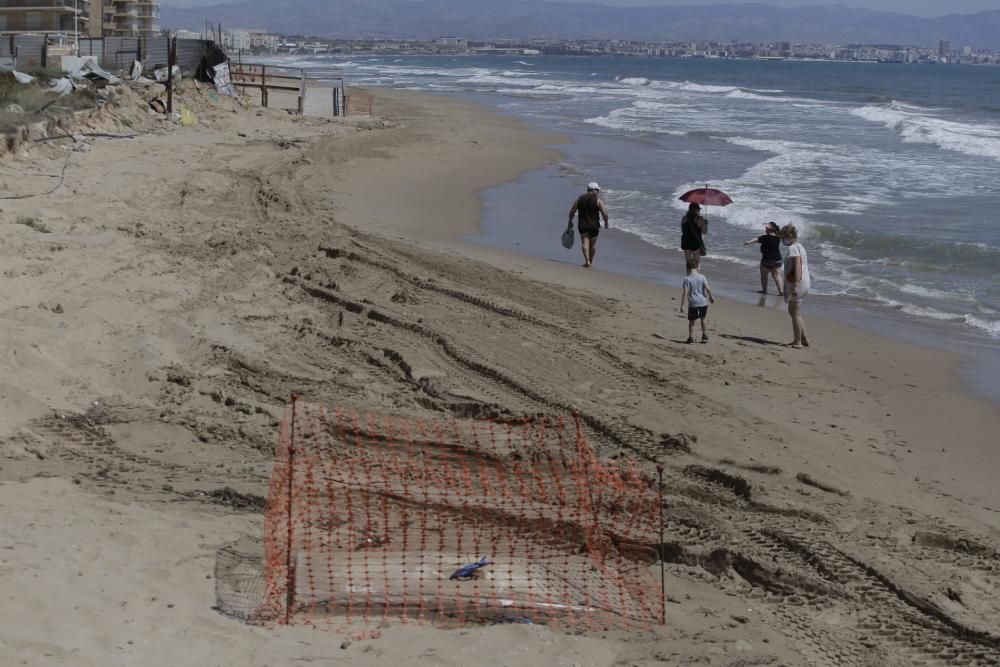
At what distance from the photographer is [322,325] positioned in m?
11.5

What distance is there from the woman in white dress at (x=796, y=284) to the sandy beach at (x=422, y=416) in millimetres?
323

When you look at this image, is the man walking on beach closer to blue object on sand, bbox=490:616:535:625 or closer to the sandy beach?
the sandy beach

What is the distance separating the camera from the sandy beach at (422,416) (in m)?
5.90

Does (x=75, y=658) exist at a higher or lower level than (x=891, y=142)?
lower

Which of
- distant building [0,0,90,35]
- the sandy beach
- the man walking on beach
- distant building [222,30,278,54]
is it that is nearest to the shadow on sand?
the sandy beach

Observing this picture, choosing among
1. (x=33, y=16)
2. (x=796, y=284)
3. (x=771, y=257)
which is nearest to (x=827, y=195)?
(x=771, y=257)

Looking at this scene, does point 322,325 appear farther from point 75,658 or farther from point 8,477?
point 75,658

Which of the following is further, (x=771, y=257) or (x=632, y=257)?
(x=632, y=257)

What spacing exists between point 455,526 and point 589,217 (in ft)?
28.8

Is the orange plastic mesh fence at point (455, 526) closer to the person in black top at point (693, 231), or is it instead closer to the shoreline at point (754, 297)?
the shoreline at point (754, 297)

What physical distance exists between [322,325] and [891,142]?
3052 centimetres

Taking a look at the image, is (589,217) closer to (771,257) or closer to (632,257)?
(632,257)

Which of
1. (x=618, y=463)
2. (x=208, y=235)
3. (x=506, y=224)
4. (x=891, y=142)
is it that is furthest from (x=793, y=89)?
(x=618, y=463)

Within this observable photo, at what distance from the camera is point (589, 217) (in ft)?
50.7
